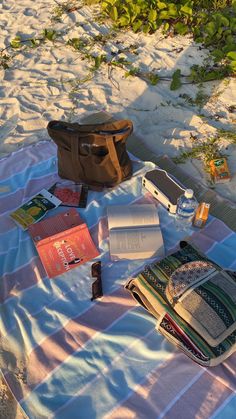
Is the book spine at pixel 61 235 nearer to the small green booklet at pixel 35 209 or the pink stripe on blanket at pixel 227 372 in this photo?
the small green booklet at pixel 35 209

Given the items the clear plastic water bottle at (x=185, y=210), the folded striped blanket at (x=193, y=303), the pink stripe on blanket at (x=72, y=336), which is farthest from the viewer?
the clear plastic water bottle at (x=185, y=210)

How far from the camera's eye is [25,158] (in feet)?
12.0

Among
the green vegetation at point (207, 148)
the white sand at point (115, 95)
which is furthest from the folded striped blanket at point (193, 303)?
the green vegetation at point (207, 148)

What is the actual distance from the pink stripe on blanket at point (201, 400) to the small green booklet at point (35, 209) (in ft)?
5.62

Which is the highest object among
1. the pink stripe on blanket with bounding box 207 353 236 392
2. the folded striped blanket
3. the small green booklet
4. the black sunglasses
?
the folded striped blanket

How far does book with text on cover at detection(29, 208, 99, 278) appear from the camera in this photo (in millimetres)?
2805

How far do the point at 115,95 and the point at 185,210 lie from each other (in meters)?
2.15

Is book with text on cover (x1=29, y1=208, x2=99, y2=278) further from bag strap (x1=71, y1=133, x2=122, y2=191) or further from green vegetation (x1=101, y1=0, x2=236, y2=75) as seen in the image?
green vegetation (x1=101, y1=0, x2=236, y2=75)

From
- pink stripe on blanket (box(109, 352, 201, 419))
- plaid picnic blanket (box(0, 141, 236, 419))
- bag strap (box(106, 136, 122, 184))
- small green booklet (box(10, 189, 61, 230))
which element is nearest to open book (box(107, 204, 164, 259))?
plaid picnic blanket (box(0, 141, 236, 419))

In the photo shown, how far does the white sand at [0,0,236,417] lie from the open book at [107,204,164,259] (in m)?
0.86

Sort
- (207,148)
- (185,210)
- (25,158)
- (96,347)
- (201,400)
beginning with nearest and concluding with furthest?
(201,400) < (96,347) < (185,210) < (25,158) < (207,148)

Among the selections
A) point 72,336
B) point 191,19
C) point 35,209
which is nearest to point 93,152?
point 35,209

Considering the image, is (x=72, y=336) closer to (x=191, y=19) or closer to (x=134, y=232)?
(x=134, y=232)

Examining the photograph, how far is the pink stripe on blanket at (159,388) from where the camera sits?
6.91ft
